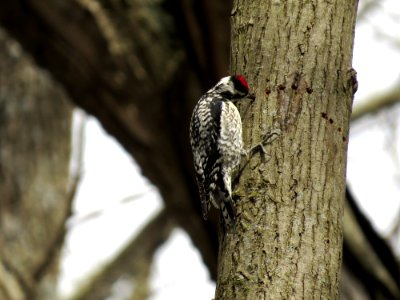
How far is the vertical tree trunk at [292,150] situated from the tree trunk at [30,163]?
5165mm

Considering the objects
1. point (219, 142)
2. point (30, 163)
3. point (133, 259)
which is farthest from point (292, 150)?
point (133, 259)

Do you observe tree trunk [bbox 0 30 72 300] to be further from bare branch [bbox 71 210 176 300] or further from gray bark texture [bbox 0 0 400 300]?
bare branch [bbox 71 210 176 300]

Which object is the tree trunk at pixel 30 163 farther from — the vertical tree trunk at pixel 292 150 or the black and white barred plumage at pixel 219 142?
the vertical tree trunk at pixel 292 150

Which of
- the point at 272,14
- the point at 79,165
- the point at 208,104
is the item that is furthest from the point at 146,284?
the point at 272,14

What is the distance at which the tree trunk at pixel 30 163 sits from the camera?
9.12 meters

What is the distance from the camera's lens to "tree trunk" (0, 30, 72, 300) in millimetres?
9117

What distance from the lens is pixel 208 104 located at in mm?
5289

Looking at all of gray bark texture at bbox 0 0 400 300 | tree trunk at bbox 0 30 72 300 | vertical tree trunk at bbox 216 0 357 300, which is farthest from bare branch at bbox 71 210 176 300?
vertical tree trunk at bbox 216 0 357 300

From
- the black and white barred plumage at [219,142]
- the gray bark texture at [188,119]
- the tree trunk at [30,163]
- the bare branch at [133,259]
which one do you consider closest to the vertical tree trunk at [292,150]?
the gray bark texture at [188,119]

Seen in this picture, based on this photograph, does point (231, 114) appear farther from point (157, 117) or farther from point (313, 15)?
point (157, 117)

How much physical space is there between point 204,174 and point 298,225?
4.29 feet

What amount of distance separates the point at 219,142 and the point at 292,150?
120cm

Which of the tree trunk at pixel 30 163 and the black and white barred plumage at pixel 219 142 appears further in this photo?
the tree trunk at pixel 30 163

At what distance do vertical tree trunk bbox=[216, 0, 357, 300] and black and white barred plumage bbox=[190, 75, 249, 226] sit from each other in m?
0.13
